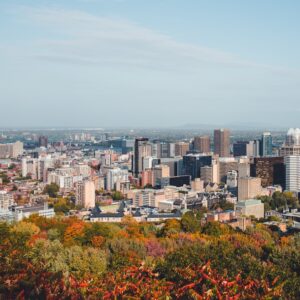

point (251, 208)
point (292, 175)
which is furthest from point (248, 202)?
point (292, 175)

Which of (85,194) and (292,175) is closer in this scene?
(85,194)

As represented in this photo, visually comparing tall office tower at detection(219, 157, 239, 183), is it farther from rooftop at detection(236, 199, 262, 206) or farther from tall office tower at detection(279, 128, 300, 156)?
rooftop at detection(236, 199, 262, 206)

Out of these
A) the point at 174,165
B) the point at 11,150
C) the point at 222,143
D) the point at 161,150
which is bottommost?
the point at 174,165

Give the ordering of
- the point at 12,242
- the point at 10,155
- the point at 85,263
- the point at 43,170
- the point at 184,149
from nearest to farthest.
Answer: the point at 85,263, the point at 12,242, the point at 43,170, the point at 184,149, the point at 10,155

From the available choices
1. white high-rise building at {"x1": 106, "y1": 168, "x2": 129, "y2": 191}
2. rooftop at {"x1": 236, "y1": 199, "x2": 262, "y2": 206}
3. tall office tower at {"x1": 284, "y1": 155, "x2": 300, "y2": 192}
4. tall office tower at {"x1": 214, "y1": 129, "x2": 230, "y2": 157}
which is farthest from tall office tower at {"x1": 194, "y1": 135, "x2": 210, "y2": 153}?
rooftop at {"x1": 236, "y1": 199, "x2": 262, "y2": 206}

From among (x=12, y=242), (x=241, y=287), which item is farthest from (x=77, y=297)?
(x=12, y=242)

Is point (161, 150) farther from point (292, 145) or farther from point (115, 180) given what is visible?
point (115, 180)

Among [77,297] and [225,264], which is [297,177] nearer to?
[225,264]
